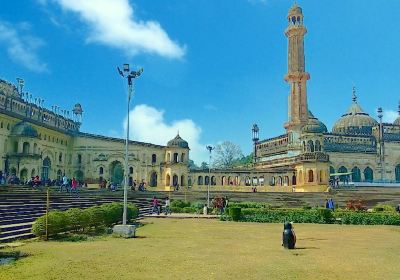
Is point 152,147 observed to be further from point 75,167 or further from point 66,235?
point 66,235

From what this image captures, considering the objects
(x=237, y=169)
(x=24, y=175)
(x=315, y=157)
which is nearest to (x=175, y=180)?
(x=237, y=169)

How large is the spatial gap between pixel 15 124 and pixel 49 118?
11.4 metres

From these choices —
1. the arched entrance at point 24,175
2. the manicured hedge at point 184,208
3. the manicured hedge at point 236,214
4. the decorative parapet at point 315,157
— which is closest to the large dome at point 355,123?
the decorative parapet at point 315,157

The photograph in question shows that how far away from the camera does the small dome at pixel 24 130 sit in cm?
4760

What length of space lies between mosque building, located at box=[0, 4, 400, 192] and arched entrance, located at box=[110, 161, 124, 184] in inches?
6.0

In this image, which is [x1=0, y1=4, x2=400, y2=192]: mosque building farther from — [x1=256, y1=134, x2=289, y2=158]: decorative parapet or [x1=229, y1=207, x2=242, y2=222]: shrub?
[x1=229, y1=207, x2=242, y2=222]: shrub

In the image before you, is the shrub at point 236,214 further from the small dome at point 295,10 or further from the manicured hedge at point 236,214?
the small dome at point 295,10

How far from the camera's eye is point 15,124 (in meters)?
48.9

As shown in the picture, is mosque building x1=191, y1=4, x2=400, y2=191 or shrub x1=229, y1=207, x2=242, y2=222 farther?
mosque building x1=191, y1=4, x2=400, y2=191

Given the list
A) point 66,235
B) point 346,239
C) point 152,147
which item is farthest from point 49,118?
point 346,239

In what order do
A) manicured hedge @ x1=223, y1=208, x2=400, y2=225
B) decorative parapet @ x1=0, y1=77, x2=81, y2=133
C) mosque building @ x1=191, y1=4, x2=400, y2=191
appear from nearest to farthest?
manicured hedge @ x1=223, y1=208, x2=400, y2=225
decorative parapet @ x1=0, y1=77, x2=81, y2=133
mosque building @ x1=191, y1=4, x2=400, y2=191

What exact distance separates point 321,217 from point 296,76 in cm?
4327

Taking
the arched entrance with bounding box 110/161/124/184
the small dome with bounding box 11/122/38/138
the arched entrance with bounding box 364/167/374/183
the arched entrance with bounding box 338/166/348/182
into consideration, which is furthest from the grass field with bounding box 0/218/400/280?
the arched entrance with bounding box 364/167/374/183

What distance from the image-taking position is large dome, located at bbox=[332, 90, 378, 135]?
71812mm
